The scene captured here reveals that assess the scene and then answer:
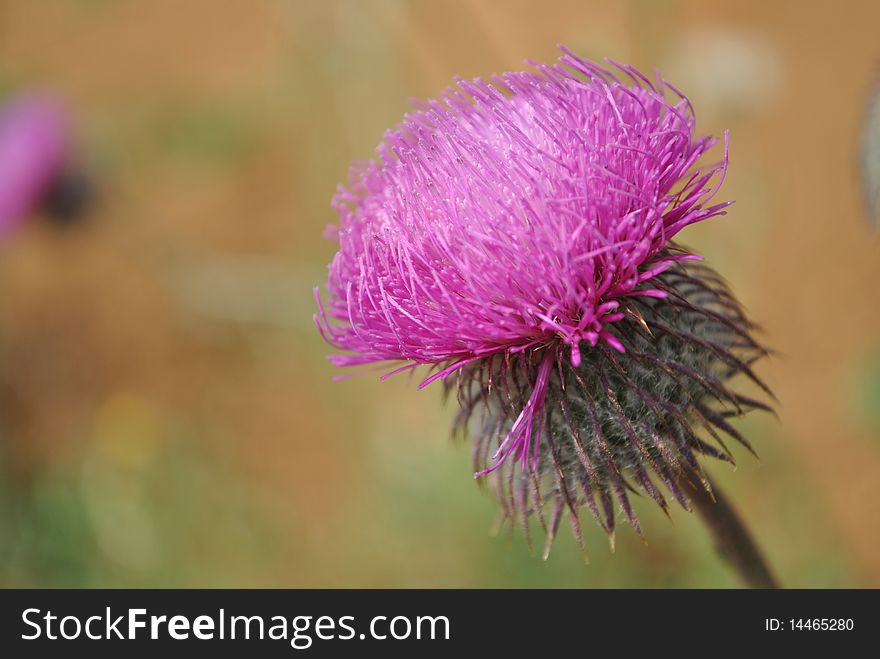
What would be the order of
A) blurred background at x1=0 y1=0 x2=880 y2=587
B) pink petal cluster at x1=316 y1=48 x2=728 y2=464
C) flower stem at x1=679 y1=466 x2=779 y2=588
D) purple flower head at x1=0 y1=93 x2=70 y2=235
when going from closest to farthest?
pink petal cluster at x1=316 y1=48 x2=728 y2=464
flower stem at x1=679 y1=466 x2=779 y2=588
blurred background at x1=0 y1=0 x2=880 y2=587
purple flower head at x1=0 y1=93 x2=70 y2=235

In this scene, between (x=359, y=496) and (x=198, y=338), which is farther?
(x=198, y=338)

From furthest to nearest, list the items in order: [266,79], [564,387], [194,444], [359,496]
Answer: [266,79]
[194,444]
[359,496]
[564,387]

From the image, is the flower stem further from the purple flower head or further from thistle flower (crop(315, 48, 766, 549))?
the purple flower head

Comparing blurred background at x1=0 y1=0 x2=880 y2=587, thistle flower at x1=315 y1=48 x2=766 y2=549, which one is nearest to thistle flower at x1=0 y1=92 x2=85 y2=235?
blurred background at x1=0 y1=0 x2=880 y2=587

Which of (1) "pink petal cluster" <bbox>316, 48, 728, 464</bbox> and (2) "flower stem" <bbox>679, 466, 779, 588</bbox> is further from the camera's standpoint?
(2) "flower stem" <bbox>679, 466, 779, 588</bbox>

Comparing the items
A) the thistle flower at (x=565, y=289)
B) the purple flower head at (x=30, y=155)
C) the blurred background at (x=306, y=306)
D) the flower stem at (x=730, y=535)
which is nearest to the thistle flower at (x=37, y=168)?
the purple flower head at (x=30, y=155)
